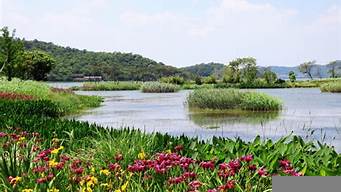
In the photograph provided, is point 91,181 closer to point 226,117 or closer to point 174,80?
point 226,117

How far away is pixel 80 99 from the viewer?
2112cm

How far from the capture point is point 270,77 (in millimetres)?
29641

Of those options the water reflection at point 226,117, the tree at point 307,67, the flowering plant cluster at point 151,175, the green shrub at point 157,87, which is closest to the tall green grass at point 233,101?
the water reflection at point 226,117

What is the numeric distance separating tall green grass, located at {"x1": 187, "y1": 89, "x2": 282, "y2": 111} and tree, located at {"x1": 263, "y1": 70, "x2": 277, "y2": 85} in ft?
41.3

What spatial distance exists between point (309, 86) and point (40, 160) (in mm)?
28767

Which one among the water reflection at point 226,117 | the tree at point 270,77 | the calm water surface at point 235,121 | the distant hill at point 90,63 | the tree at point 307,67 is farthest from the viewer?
the tree at point 307,67

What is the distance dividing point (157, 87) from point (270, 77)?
6.21 m

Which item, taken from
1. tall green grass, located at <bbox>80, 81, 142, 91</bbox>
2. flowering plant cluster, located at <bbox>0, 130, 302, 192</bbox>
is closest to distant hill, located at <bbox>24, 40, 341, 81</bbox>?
tall green grass, located at <bbox>80, 81, 142, 91</bbox>

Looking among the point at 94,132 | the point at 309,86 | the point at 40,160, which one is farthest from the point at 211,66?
the point at 40,160

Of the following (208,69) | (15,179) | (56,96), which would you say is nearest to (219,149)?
(15,179)

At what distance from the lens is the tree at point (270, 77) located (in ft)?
94.7

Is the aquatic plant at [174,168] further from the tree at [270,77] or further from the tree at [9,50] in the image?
the tree at [270,77]

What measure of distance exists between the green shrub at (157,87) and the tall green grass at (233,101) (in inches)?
405

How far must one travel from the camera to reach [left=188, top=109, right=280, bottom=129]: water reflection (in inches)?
473
